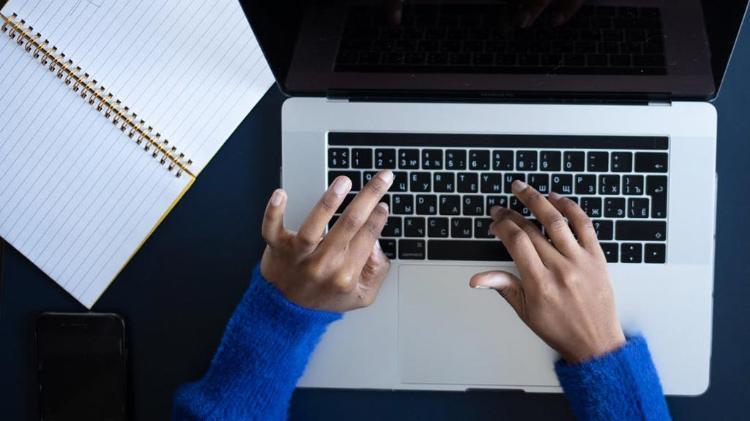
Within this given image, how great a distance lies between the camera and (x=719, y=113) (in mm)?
875

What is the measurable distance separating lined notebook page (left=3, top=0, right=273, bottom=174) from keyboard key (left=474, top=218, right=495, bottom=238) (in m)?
0.30

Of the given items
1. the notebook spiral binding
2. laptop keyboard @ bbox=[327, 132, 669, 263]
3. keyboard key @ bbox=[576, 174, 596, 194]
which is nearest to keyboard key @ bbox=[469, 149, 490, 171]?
laptop keyboard @ bbox=[327, 132, 669, 263]

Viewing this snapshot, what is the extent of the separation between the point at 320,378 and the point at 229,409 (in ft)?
0.36

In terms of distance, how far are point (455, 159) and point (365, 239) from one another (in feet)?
0.46

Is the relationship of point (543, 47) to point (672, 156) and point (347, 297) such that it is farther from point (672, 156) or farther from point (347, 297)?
point (347, 297)

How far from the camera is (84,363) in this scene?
36.0 inches

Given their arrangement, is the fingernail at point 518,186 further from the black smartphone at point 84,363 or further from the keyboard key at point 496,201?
the black smartphone at point 84,363

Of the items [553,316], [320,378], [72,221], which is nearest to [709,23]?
[553,316]

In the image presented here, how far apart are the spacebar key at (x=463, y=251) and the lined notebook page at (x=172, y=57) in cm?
28

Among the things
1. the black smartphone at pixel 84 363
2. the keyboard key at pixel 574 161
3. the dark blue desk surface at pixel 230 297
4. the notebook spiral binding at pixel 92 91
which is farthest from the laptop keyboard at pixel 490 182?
the black smartphone at pixel 84 363

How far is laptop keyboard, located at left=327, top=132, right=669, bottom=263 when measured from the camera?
831 mm

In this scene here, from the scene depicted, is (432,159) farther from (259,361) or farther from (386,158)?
(259,361)

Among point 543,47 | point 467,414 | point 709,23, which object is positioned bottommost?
point 467,414

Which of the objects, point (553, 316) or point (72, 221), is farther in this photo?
point (72, 221)
